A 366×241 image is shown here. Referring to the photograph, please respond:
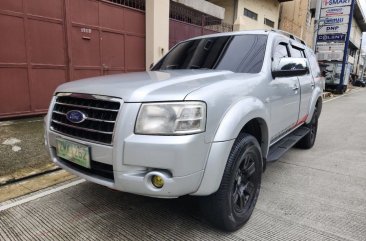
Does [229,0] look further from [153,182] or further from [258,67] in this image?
[153,182]

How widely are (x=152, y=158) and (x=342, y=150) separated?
14.8ft

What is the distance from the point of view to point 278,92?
320cm

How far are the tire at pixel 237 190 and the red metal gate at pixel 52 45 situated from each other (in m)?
5.22

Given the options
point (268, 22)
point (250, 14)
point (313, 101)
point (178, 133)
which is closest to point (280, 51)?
point (313, 101)

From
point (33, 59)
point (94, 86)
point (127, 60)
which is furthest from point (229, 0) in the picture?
point (94, 86)

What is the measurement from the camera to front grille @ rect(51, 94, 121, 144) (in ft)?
7.00

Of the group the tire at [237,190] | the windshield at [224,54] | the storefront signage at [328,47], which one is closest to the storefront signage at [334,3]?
the storefront signage at [328,47]

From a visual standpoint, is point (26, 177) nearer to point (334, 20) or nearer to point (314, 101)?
point (314, 101)

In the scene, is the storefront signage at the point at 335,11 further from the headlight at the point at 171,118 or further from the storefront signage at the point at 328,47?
the headlight at the point at 171,118

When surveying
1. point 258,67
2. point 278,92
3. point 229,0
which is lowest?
point 278,92

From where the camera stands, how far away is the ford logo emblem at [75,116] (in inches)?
90.5

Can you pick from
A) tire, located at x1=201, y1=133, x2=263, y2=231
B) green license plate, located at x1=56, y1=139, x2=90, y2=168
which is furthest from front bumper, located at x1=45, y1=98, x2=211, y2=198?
tire, located at x1=201, y1=133, x2=263, y2=231

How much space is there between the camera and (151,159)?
197cm

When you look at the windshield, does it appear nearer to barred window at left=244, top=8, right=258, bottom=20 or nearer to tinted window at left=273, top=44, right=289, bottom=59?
tinted window at left=273, top=44, right=289, bottom=59
